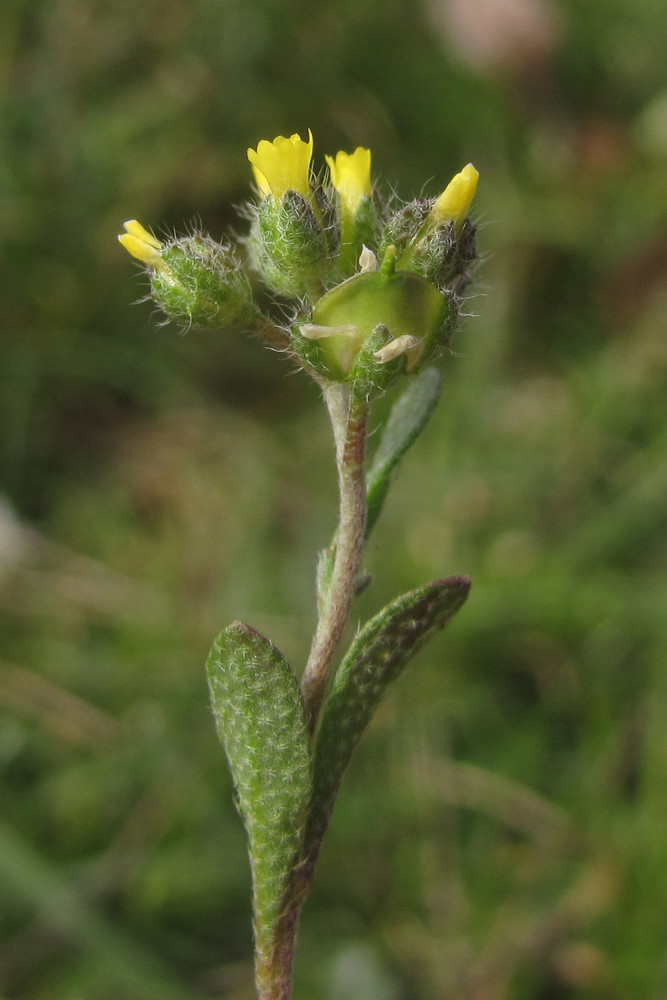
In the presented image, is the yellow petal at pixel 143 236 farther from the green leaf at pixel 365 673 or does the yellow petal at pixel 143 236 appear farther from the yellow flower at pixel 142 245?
the green leaf at pixel 365 673

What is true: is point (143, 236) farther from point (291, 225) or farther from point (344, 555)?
point (344, 555)

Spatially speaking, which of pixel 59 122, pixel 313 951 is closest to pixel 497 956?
pixel 313 951

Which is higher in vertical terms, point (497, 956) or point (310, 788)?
point (310, 788)

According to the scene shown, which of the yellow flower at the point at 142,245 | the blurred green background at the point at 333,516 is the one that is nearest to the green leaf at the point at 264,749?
the yellow flower at the point at 142,245

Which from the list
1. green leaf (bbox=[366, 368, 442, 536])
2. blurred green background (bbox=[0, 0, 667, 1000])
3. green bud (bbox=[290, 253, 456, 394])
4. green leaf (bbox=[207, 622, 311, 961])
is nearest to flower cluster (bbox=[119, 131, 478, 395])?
green bud (bbox=[290, 253, 456, 394])

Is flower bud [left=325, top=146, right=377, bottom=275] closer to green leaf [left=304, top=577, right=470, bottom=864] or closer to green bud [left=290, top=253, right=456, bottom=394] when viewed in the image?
green bud [left=290, top=253, right=456, bottom=394]

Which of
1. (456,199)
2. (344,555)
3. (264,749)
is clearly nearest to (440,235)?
(456,199)

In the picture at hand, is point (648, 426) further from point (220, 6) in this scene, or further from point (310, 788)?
point (310, 788)
